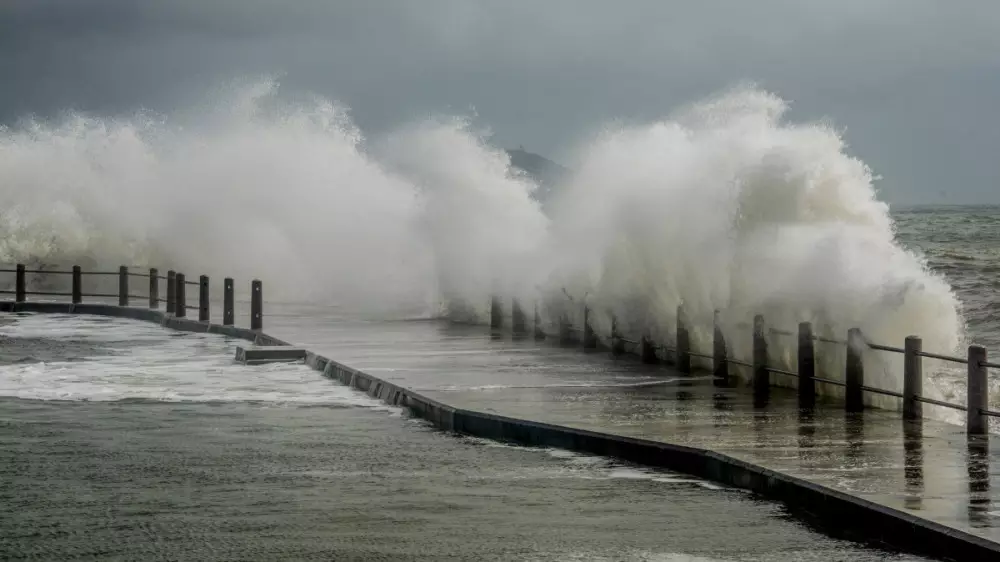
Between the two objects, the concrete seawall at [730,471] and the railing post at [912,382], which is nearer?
the concrete seawall at [730,471]

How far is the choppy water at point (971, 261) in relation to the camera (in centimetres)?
4438

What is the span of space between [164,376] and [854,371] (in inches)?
381

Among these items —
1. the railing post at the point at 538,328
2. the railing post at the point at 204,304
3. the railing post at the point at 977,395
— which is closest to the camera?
the railing post at the point at 977,395

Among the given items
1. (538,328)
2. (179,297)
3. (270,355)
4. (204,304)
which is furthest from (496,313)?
(270,355)

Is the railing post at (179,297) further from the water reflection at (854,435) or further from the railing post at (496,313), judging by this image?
the water reflection at (854,435)

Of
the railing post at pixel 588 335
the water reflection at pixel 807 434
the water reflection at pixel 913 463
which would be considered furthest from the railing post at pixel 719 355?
the railing post at pixel 588 335

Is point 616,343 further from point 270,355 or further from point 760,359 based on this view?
point 760,359

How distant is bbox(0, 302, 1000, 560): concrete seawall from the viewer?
922 cm

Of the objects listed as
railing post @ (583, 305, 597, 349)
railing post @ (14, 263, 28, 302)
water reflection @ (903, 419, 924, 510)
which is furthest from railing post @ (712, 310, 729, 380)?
railing post @ (14, 263, 28, 302)

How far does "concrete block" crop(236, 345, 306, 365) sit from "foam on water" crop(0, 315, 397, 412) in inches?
8.9

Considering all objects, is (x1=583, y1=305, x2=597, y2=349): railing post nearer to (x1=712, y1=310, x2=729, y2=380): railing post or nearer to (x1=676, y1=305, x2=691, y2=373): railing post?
(x1=676, y1=305, x2=691, y2=373): railing post

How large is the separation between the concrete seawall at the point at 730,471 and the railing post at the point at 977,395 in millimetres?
2882

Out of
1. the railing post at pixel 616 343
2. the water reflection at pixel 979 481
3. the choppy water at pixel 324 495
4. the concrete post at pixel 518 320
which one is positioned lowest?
the choppy water at pixel 324 495

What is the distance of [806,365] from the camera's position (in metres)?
17.1
